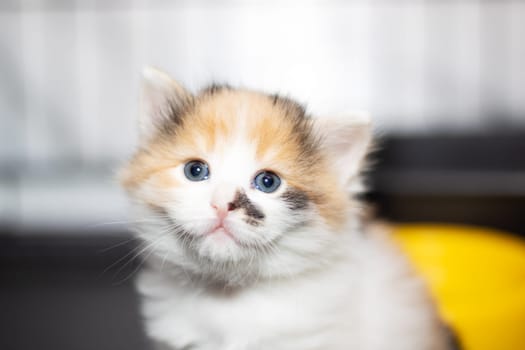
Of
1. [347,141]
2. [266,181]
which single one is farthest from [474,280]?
[266,181]

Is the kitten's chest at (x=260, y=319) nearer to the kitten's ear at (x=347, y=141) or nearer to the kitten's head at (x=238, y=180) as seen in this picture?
the kitten's head at (x=238, y=180)

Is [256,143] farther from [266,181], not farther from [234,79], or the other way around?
[234,79]

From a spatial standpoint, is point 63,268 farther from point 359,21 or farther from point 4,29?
point 359,21

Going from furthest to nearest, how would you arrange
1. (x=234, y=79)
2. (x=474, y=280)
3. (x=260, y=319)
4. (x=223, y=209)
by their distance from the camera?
(x=234, y=79) → (x=474, y=280) → (x=260, y=319) → (x=223, y=209)

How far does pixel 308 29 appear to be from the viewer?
2.41 meters

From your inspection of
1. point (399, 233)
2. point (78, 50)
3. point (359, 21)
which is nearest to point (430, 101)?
point (359, 21)

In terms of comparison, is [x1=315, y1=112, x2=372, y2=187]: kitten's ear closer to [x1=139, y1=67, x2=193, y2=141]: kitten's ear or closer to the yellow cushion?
[x1=139, y1=67, x2=193, y2=141]: kitten's ear

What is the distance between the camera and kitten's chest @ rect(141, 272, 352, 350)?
0.91 meters

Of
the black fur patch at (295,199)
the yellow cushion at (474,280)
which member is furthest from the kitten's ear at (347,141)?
the yellow cushion at (474,280)

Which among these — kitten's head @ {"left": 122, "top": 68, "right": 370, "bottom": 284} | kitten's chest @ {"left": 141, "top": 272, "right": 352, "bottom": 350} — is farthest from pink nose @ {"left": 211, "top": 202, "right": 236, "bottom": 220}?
kitten's chest @ {"left": 141, "top": 272, "right": 352, "bottom": 350}

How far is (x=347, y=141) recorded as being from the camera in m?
0.96

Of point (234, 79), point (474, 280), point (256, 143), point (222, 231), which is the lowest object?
point (474, 280)

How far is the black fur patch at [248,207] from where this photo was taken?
2.61 ft

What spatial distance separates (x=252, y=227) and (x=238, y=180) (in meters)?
0.07
